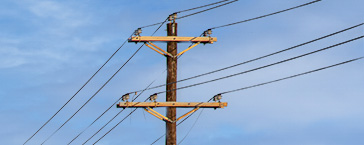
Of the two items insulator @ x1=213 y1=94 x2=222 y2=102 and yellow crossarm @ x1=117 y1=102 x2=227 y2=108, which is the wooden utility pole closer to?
yellow crossarm @ x1=117 y1=102 x2=227 y2=108

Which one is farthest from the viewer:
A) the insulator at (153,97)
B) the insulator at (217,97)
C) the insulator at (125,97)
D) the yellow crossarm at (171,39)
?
the yellow crossarm at (171,39)

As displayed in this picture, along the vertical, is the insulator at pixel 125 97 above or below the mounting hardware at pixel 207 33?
below

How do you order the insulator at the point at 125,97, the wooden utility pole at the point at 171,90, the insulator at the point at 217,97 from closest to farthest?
the wooden utility pole at the point at 171,90
the insulator at the point at 217,97
the insulator at the point at 125,97

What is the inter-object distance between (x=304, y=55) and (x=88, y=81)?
12408mm

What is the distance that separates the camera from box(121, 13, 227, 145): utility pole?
3659 cm

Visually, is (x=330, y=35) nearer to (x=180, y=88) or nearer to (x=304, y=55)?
(x=304, y=55)

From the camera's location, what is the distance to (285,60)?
30.7 metres

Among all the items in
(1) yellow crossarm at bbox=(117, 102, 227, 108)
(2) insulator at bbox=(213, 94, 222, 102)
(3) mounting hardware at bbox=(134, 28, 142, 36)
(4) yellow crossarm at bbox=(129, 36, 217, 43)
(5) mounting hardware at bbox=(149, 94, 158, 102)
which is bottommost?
(1) yellow crossarm at bbox=(117, 102, 227, 108)

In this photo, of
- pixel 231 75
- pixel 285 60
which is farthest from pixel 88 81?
pixel 285 60

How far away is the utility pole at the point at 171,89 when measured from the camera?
1441 inches

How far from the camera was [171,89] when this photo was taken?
36.9m

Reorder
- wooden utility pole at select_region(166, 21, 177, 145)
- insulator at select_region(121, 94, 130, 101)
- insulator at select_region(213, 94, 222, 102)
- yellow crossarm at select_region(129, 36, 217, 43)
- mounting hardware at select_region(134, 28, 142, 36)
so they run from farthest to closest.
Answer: mounting hardware at select_region(134, 28, 142, 36) → yellow crossarm at select_region(129, 36, 217, 43) → insulator at select_region(121, 94, 130, 101) → insulator at select_region(213, 94, 222, 102) → wooden utility pole at select_region(166, 21, 177, 145)

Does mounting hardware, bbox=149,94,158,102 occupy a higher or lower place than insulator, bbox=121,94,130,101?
lower

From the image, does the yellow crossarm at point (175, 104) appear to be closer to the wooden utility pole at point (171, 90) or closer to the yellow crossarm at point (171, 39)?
the wooden utility pole at point (171, 90)
